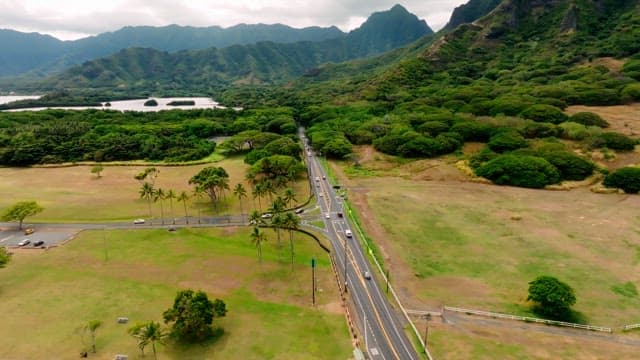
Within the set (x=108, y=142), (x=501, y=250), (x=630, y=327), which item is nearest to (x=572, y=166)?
(x=501, y=250)

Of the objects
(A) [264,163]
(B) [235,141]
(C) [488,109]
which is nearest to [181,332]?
(A) [264,163]

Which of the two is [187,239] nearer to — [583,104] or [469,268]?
[469,268]

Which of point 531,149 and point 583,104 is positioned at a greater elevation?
point 583,104

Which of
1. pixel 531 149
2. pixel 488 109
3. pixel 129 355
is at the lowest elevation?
pixel 129 355

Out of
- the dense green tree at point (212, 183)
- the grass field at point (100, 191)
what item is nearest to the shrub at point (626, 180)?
the grass field at point (100, 191)

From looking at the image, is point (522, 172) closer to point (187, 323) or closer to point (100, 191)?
point (187, 323)
